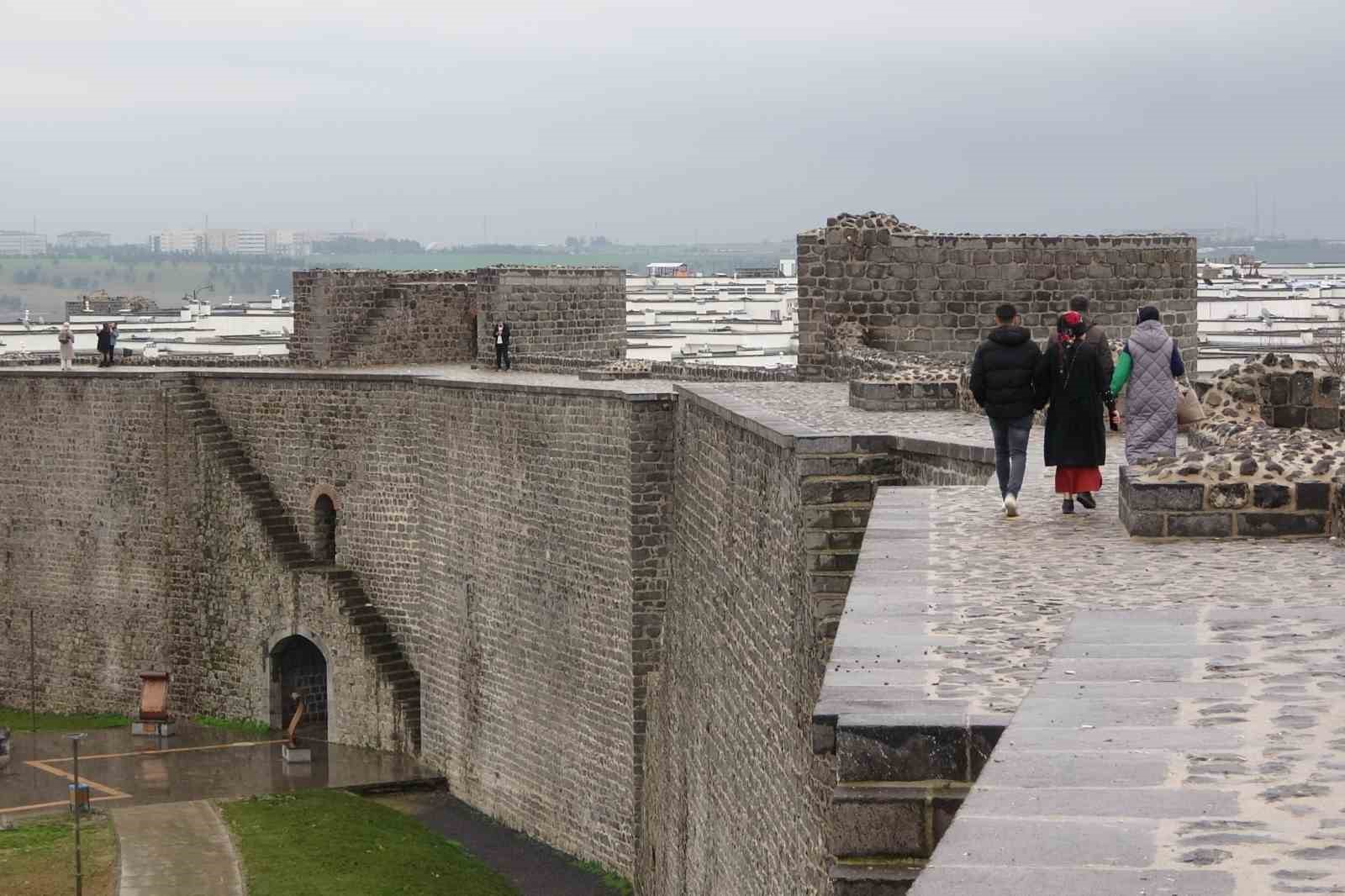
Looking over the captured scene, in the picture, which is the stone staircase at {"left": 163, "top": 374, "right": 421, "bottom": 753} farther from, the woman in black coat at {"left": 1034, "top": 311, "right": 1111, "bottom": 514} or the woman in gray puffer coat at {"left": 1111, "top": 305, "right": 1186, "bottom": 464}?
the woman in black coat at {"left": 1034, "top": 311, "right": 1111, "bottom": 514}

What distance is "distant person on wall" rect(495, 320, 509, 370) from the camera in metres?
30.8

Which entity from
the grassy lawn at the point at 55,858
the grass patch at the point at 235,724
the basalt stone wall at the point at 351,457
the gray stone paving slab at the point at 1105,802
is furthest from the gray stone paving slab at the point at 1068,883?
the grass patch at the point at 235,724

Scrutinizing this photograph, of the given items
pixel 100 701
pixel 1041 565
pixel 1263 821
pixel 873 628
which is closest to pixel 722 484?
pixel 1041 565

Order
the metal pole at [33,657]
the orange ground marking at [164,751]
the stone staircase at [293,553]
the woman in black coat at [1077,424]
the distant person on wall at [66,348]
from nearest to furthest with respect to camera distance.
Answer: the woman in black coat at [1077,424] < the stone staircase at [293,553] < the orange ground marking at [164,751] < the metal pole at [33,657] < the distant person on wall at [66,348]

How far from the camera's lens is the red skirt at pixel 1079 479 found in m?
10.7

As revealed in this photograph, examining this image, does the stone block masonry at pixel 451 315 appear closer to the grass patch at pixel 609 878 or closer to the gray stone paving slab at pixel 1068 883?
the grass patch at pixel 609 878

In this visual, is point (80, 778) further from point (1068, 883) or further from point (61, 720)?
point (1068, 883)

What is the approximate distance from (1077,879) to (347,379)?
23736mm

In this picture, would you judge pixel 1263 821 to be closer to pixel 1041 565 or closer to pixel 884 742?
pixel 884 742

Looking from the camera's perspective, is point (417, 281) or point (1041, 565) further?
point (417, 281)

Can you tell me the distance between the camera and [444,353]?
33.1m

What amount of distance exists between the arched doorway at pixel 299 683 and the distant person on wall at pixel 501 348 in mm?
4911

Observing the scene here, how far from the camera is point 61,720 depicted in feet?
96.3

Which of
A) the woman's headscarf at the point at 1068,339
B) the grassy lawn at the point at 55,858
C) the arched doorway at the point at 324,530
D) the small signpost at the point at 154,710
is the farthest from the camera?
the arched doorway at the point at 324,530
